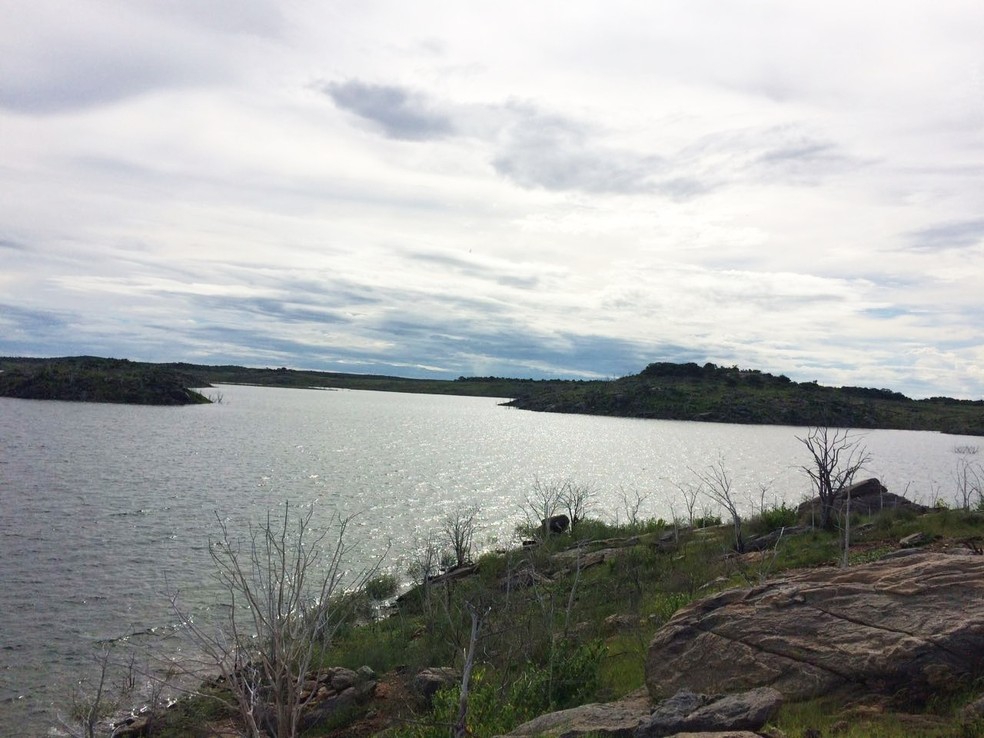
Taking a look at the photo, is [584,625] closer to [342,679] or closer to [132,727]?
[342,679]

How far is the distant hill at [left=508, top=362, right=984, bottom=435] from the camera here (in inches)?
5723

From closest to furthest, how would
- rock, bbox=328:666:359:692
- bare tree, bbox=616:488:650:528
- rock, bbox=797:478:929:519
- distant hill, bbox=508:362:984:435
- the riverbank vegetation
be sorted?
the riverbank vegetation, rock, bbox=328:666:359:692, rock, bbox=797:478:929:519, bare tree, bbox=616:488:650:528, distant hill, bbox=508:362:984:435

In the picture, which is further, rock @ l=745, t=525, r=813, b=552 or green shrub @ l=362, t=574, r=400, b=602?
green shrub @ l=362, t=574, r=400, b=602

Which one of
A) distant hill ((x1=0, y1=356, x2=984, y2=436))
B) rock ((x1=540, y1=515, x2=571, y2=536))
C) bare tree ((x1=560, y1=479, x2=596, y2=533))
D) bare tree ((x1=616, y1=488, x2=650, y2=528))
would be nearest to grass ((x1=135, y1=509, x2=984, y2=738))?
rock ((x1=540, y1=515, x2=571, y2=536))

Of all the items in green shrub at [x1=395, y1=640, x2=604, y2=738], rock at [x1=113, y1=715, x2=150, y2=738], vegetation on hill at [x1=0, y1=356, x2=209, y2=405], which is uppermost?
vegetation on hill at [x1=0, y1=356, x2=209, y2=405]

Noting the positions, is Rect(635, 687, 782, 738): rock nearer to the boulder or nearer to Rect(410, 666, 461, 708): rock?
the boulder

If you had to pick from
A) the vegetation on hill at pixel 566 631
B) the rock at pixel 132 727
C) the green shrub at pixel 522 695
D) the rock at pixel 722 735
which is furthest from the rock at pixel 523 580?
the rock at pixel 722 735

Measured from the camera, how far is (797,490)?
5769cm

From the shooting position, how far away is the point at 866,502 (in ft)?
109

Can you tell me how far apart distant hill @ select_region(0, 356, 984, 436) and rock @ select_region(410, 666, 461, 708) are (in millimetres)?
124242

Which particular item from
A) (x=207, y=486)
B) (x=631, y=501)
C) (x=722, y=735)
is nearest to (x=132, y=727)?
(x=722, y=735)

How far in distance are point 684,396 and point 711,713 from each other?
154 metres

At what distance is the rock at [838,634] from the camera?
33.6 ft

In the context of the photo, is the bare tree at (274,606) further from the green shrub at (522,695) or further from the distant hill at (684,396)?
the distant hill at (684,396)
